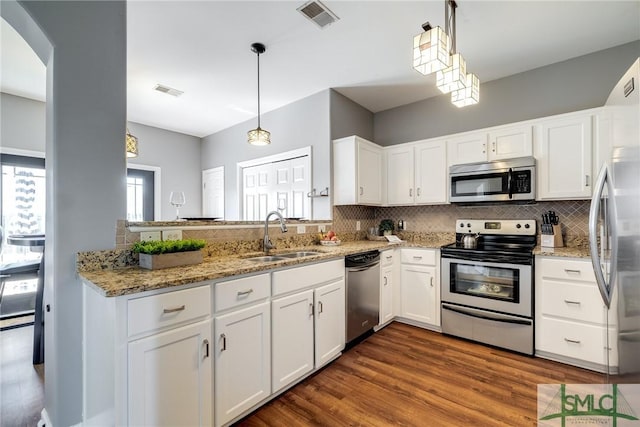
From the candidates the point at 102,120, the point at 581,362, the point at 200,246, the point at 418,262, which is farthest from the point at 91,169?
the point at 581,362

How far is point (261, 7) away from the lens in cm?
216

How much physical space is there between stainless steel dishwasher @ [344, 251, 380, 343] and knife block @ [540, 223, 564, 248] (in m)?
1.57

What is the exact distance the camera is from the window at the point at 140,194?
4.63 m

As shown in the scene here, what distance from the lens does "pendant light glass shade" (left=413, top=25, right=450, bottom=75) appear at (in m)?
1.66

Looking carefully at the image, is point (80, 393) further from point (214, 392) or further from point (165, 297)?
point (165, 297)

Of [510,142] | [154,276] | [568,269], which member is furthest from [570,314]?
[154,276]

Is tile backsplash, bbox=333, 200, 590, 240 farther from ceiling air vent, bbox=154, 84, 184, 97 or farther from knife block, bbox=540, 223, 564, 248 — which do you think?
ceiling air vent, bbox=154, 84, 184, 97

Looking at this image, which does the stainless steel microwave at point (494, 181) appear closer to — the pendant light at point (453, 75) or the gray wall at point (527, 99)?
the gray wall at point (527, 99)

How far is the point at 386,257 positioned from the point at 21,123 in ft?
15.7

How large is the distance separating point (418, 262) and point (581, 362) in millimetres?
1477

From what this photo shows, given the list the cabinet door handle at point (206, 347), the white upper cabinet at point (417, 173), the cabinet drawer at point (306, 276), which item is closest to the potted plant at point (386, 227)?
the white upper cabinet at point (417, 173)

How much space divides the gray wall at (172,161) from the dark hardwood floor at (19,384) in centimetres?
251

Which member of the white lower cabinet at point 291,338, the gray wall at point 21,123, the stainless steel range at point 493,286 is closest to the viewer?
the white lower cabinet at point 291,338

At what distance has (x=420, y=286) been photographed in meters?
3.10
